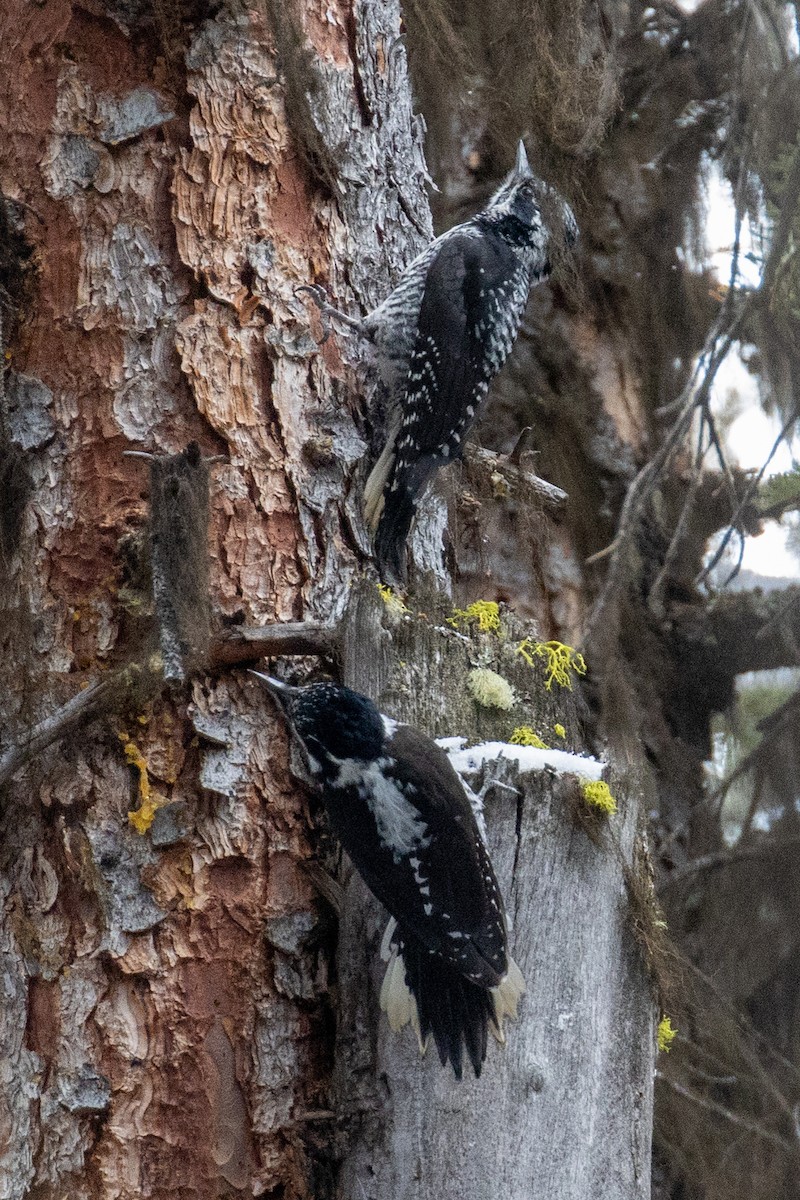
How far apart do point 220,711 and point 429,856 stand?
443mm

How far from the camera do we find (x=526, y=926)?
211 centimetres

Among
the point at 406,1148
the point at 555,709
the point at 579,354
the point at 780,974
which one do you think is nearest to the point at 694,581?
the point at 579,354

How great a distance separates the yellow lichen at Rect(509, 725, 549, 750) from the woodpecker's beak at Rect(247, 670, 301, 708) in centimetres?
41

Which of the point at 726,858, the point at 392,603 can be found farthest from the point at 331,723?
the point at 726,858

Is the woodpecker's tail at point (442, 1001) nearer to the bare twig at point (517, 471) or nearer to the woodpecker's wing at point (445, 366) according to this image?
the woodpecker's wing at point (445, 366)

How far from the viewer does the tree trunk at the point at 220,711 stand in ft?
6.86

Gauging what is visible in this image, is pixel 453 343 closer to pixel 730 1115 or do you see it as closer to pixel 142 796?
pixel 142 796

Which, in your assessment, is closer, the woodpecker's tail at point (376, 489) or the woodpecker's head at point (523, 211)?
the woodpecker's tail at point (376, 489)

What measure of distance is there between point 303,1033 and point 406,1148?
28 centimetres

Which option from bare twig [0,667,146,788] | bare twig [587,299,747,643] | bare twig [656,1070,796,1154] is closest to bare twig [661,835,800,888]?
bare twig [656,1070,796,1154]

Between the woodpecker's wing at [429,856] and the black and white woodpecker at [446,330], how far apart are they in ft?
1.55

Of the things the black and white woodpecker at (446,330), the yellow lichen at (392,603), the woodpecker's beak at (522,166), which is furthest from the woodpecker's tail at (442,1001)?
the woodpecker's beak at (522,166)

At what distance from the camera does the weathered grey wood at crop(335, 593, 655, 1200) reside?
1967 mm

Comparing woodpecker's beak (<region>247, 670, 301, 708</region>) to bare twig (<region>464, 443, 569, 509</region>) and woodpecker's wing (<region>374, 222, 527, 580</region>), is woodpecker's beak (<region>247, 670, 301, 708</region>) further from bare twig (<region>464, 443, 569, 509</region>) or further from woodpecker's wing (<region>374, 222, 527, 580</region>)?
bare twig (<region>464, 443, 569, 509</region>)
